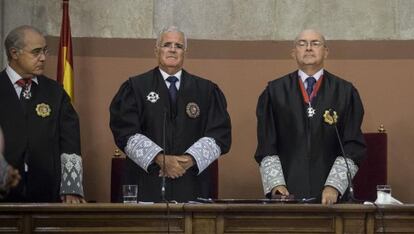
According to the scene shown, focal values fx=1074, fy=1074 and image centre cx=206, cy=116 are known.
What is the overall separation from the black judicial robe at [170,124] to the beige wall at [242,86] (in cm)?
137

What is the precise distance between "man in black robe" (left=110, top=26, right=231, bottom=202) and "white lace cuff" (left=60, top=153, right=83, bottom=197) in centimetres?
35

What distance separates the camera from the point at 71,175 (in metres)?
6.57

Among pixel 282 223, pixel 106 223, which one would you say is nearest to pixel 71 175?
pixel 106 223

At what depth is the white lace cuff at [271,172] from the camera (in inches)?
266

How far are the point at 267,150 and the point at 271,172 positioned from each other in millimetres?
173

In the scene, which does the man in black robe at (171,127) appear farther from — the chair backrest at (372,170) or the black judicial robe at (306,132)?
the chair backrest at (372,170)

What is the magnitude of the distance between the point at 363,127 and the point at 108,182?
6.74ft

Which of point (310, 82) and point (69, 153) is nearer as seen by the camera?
point (69, 153)

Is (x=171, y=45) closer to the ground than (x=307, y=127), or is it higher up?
higher up

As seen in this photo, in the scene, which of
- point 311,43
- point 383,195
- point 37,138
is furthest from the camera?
point 311,43

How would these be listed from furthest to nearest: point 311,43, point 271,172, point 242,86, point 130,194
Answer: point 242,86 < point 311,43 < point 271,172 < point 130,194

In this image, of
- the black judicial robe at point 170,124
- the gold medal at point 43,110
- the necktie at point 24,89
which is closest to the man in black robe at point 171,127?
the black judicial robe at point 170,124

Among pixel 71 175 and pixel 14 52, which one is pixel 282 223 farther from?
pixel 14 52

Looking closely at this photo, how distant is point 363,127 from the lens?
8469 millimetres
